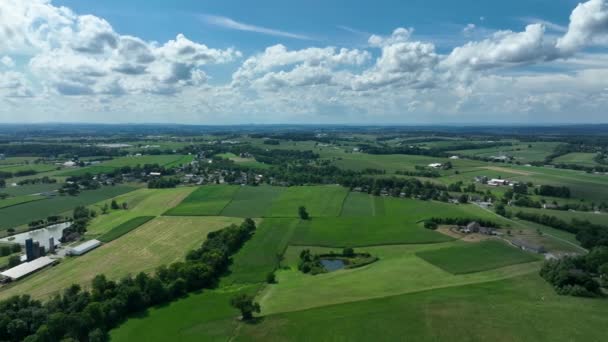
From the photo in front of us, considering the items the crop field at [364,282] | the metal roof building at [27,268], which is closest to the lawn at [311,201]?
the crop field at [364,282]

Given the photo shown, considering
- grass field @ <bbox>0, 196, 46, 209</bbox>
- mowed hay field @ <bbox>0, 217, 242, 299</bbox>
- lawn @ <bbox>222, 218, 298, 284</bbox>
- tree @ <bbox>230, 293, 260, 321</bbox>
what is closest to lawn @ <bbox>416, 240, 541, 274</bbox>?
lawn @ <bbox>222, 218, 298, 284</bbox>

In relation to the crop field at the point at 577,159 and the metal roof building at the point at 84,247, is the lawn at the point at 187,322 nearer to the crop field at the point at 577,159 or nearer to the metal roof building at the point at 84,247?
the metal roof building at the point at 84,247

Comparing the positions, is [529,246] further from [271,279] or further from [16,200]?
[16,200]

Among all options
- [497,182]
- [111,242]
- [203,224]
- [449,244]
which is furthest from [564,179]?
[111,242]

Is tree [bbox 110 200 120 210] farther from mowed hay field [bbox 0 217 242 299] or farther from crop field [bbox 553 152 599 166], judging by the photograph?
crop field [bbox 553 152 599 166]

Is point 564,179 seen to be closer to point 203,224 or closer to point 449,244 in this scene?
point 449,244

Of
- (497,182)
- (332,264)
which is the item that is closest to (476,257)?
(332,264)
